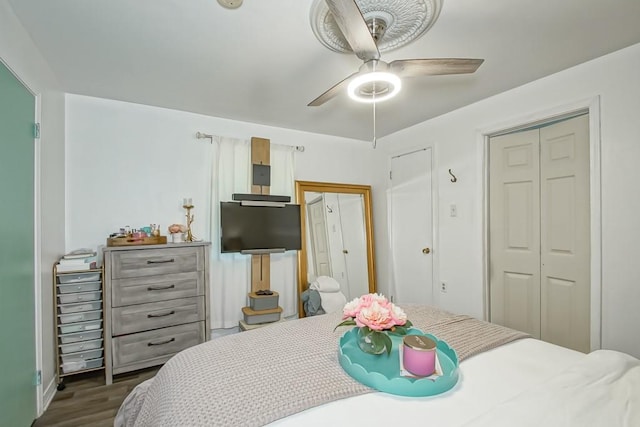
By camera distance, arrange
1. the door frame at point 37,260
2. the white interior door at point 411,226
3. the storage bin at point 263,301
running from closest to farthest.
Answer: the door frame at point 37,260, the storage bin at point 263,301, the white interior door at point 411,226

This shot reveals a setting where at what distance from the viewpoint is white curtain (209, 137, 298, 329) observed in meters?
3.05

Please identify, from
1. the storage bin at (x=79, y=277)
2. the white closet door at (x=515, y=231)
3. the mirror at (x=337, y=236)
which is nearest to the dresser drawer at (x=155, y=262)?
the storage bin at (x=79, y=277)

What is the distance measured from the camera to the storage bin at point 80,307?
7.30ft

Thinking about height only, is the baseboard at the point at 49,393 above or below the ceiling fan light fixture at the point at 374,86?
below

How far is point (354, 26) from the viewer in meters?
1.22

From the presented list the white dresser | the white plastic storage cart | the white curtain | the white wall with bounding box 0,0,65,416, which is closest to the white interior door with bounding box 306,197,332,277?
the white curtain

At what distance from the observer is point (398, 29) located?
61.2 inches

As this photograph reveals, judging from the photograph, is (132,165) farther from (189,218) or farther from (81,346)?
(81,346)

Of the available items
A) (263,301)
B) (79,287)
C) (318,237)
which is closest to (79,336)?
(79,287)

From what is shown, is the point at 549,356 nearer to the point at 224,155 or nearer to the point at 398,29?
the point at 398,29

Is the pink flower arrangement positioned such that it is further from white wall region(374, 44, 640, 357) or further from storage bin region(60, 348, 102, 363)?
storage bin region(60, 348, 102, 363)

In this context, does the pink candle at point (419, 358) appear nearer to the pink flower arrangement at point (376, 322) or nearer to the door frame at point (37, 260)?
the pink flower arrangement at point (376, 322)

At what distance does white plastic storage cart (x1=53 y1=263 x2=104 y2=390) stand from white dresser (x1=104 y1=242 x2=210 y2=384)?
12cm

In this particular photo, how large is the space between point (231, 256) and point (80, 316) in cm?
130
